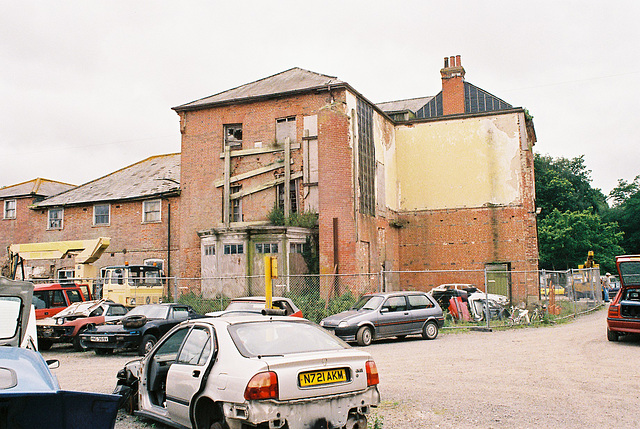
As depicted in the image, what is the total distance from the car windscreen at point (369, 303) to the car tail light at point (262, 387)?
38.0ft

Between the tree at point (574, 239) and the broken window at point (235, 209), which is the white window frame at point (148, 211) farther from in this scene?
the tree at point (574, 239)

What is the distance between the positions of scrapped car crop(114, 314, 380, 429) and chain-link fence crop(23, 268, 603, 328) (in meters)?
13.5

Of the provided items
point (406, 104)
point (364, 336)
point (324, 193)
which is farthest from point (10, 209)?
point (406, 104)

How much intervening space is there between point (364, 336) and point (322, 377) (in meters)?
10.7

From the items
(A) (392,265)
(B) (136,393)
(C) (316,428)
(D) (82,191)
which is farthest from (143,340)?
(D) (82,191)

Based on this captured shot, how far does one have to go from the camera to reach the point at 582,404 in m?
7.91

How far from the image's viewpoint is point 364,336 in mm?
16016

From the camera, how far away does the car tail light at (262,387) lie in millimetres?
5188

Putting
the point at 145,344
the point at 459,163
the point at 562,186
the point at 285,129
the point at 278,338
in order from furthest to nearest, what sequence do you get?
the point at 562,186
the point at 459,163
the point at 285,129
the point at 145,344
the point at 278,338

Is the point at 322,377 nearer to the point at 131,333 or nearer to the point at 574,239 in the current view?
the point at 131,333

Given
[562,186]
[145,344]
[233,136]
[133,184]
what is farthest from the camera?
[562,186]

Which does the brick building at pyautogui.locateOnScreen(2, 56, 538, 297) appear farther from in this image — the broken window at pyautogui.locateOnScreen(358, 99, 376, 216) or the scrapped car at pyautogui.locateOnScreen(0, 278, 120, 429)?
the scrapped car at pyautogui.locateOnScreen(0, 278, 120, 429)

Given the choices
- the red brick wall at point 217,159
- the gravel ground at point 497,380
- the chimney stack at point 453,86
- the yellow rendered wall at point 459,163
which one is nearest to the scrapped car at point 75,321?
the gravel ground at point 497,380

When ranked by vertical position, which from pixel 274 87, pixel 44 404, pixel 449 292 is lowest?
pixel 449 292
